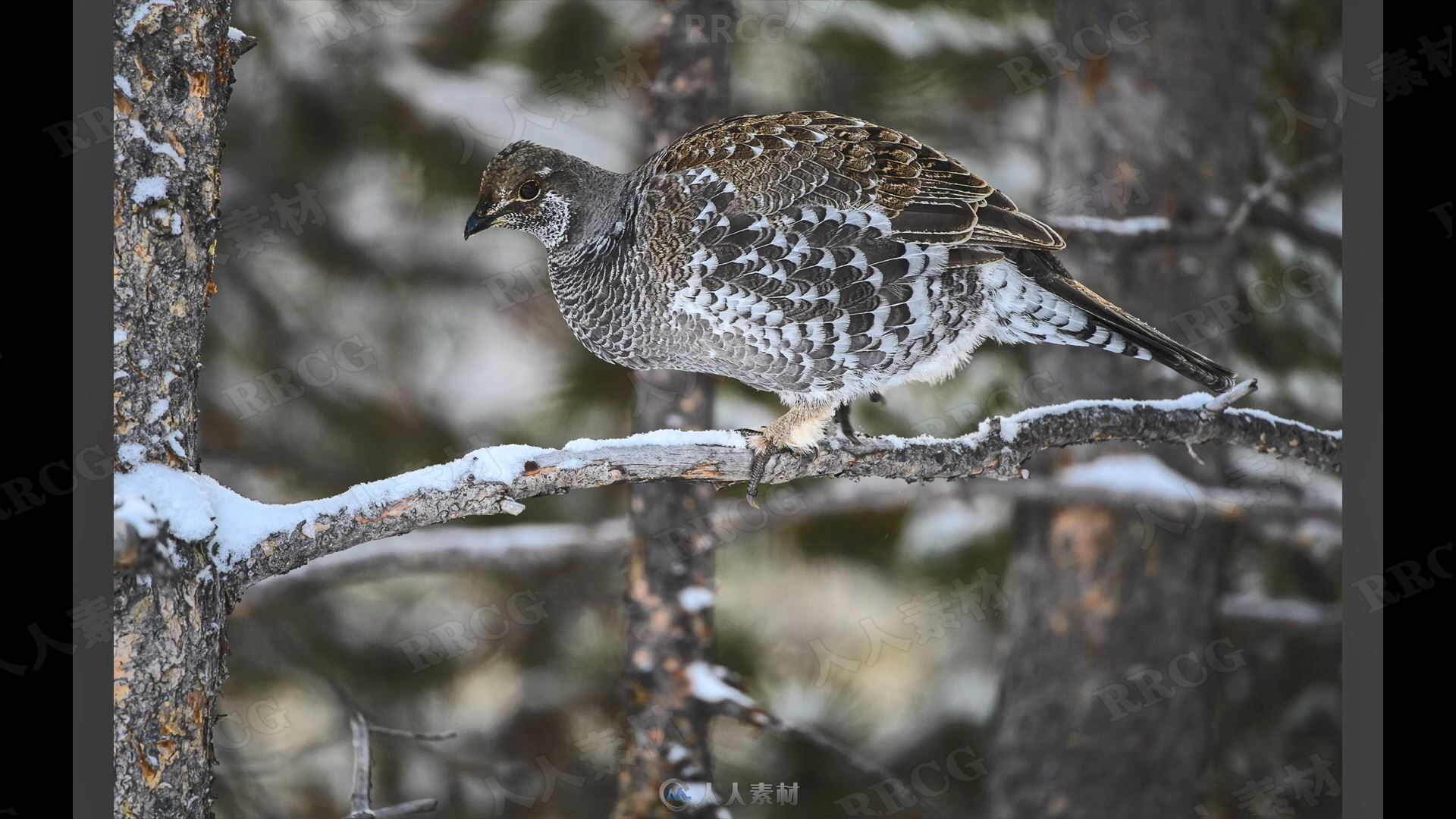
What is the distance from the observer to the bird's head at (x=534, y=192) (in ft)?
9.93

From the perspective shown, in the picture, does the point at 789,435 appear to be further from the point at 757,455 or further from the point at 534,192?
the point at 534,192

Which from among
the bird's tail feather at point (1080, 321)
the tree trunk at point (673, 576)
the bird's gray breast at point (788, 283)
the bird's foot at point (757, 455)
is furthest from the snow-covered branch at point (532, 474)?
the tree trunk at point (673, 576)

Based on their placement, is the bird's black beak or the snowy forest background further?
the snowy forest background

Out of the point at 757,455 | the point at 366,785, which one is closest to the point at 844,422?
the point at 757,455

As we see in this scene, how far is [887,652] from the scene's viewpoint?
225 inches

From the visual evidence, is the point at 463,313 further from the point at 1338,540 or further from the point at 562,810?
the point at 1338,540

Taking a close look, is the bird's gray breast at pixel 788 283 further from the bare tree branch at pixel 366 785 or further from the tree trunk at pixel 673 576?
the bare tree branch at pixel 366 785

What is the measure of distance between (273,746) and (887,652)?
309 centimetres

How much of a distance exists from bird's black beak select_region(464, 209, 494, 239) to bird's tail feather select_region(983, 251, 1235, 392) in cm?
147

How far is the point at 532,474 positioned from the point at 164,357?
77cm

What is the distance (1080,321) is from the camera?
331 centimetres

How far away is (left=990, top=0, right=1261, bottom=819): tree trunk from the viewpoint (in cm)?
466

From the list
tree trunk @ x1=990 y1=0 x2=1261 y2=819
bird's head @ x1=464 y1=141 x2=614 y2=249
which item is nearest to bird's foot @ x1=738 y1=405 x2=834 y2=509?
bird's head @ x1=464 y1=141 x2=614 y2=249

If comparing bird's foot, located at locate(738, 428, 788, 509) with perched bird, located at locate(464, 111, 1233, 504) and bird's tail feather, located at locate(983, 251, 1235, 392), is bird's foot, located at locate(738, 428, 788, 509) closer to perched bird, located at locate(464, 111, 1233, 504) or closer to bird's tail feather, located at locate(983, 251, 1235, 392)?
perched bird, located at locate(464, 111, 1233, 504)
